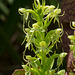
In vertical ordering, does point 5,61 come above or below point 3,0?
below

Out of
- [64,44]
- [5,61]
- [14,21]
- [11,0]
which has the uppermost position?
[11,0]

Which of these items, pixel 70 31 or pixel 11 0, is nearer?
pixel 70 31

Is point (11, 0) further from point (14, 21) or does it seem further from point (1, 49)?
point (1, 49)

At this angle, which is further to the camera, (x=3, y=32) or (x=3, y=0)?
(x=3, y=0)

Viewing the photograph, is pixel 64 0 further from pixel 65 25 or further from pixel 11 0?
pixel 11 0

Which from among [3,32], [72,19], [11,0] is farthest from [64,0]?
[11,0]

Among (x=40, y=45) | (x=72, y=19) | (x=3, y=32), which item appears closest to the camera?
(x=40, y=45)

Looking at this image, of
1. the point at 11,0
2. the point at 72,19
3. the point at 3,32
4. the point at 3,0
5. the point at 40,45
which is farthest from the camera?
the point at 3,0

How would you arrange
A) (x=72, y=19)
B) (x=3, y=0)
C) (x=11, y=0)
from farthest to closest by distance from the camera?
(x=3, y=0) → (x=11, y=0) → (x=72, y=19)

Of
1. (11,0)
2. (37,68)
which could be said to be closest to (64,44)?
(37,68)

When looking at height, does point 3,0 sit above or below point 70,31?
above
